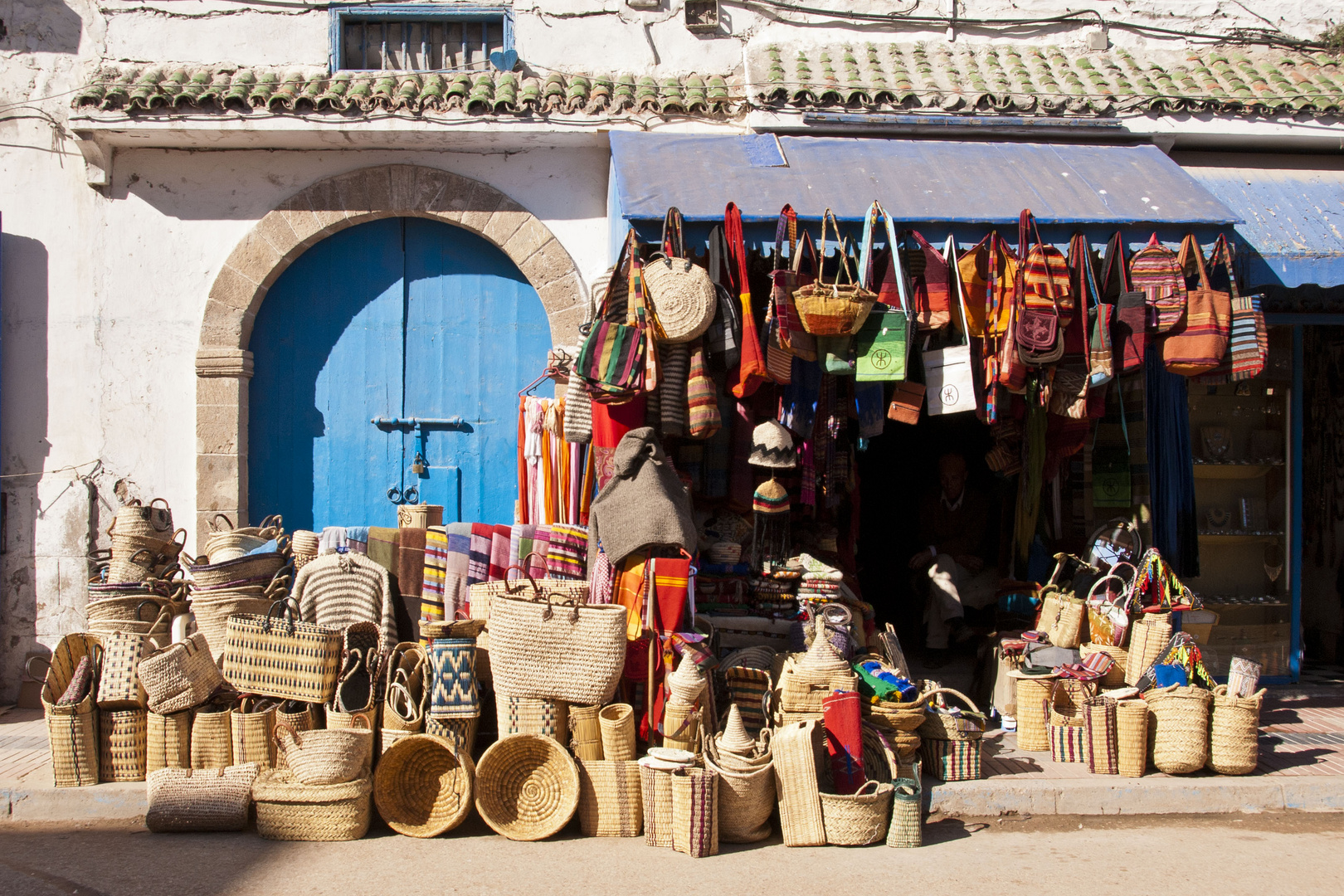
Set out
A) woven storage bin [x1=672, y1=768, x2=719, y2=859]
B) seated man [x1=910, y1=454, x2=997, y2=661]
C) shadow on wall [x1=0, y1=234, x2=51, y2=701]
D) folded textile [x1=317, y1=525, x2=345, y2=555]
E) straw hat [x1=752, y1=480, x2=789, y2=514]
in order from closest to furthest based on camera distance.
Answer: woven storage bin [x1=672, y1=768, x2=719, y2=859] < straw hat [x1=752, y1=480, x2=789, y2=514] < folded textile [x1=317, y1=525, x2=345, y2=555] < shadow on wall [x1=0, y1=234, x2=51, y2=701] < seated man [x1=910, y1=454, x2=997, y2=661]

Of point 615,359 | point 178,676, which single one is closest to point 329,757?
point 178,676

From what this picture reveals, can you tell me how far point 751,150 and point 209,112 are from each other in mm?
3837

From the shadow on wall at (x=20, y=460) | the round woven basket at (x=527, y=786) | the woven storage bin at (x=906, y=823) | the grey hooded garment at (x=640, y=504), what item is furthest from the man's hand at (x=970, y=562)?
the shadow on wall at (x=20, y=460)

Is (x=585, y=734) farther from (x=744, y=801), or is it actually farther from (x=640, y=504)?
(x=640, y=504)

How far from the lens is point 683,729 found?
194 inches

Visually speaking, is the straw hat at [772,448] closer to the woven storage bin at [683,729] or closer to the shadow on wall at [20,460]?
the woven storage bin at [683,729]

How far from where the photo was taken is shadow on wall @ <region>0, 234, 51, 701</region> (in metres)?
7.20

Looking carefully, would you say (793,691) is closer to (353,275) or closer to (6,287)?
(353,275)

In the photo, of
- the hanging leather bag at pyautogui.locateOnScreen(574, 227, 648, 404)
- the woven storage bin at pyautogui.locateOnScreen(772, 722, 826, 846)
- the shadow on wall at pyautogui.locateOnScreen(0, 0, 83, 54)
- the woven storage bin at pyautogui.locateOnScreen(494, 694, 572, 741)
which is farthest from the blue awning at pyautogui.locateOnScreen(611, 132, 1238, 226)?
the shadow on wall at pyautogui.locateOnScreen(0, 0, 83, 54)

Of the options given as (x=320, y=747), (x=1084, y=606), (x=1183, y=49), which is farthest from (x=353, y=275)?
(x=1183, y=49)

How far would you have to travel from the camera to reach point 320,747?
4629 mm

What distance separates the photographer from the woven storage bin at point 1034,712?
579 cm

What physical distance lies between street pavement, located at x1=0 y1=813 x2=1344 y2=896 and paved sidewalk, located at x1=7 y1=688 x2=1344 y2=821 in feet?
0.41

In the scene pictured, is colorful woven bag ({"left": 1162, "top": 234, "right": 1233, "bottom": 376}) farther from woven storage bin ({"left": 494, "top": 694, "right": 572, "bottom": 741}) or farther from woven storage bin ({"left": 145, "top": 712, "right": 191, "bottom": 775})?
woven storage bin ({"left": 145, "top": 712, "right": 191, "bottom": 775})
